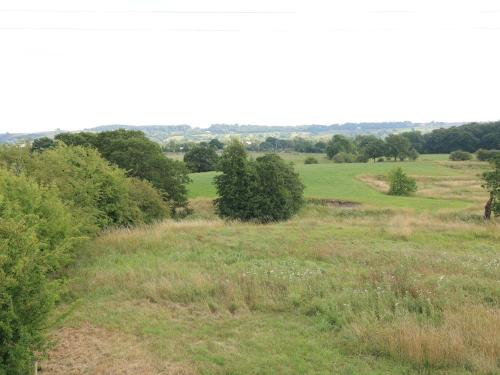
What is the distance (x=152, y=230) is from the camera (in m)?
17.4

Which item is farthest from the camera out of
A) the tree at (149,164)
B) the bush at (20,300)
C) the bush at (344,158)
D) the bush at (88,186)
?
the bush at (344,158)

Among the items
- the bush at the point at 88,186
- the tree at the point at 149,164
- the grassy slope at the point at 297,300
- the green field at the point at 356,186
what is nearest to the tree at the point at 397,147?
the green field at the point at 356,186

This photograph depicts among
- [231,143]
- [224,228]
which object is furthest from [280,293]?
[231,143]

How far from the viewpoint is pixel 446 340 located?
707cm

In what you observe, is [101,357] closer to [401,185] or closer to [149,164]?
[149,164]

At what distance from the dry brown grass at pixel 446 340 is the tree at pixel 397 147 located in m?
87.7

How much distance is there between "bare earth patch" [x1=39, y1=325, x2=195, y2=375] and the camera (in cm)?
694

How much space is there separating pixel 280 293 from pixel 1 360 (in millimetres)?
5938

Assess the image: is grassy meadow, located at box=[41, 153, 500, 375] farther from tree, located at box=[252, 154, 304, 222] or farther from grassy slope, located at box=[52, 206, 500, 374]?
tree, located at box=[252, 154, 304, 222]

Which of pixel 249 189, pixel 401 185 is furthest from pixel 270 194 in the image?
pixel 401 185

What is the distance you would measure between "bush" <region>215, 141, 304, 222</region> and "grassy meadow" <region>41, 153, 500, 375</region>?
41.9 feet

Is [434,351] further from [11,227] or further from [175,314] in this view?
[11,227]

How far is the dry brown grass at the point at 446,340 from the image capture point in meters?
6.70

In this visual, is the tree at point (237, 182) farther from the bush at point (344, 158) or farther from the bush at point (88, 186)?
the bush at point (344, 158)
